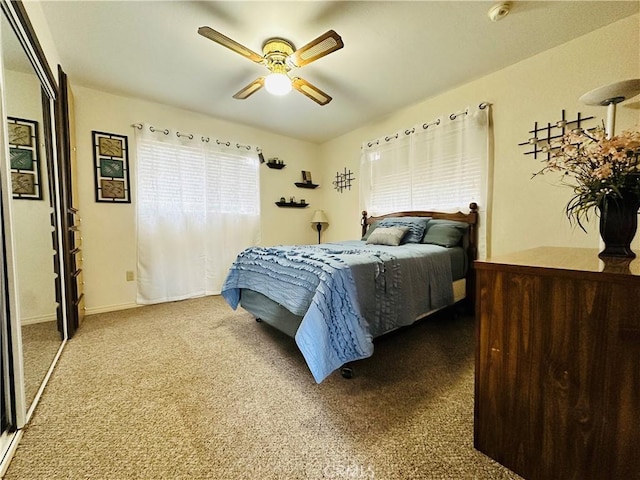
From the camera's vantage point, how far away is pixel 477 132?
2660 mm

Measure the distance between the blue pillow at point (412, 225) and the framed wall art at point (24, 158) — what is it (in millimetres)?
2922

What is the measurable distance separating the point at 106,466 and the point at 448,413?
152 centimetres

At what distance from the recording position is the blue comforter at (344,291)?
1.46 m

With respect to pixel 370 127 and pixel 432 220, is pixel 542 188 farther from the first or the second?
pixel 370 127

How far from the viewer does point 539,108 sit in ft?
7.52

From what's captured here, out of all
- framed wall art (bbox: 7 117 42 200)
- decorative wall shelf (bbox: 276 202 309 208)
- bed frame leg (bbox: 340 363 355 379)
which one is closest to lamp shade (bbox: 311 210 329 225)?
decorative wall shelf (bbox: 276 202 309 208)

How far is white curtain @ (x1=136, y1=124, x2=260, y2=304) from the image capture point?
3.11m

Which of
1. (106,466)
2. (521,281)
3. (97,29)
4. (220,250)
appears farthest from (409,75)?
(106,466)

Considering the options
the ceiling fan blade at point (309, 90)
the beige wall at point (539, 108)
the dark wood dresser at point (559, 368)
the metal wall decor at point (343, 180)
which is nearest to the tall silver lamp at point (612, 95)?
the beige wall at point (539, 108)

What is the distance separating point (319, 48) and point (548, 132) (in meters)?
2.08

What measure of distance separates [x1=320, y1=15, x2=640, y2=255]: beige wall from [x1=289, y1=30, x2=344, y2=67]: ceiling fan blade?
1836 mm

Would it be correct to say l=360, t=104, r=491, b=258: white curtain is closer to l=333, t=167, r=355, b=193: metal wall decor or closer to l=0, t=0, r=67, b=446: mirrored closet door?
l=333, t=167, r=355, b=193: metal wall decor

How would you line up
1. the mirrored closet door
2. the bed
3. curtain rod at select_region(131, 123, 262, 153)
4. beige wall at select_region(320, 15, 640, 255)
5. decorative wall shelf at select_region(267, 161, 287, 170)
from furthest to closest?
decorative wall shelf at select_region(267, 161, 287, 170)
curtain rod at select_region(131, 123, 262, 153)
beige wall at select_region(320, 15, 640, 255)
the bed
the mirrored closet door

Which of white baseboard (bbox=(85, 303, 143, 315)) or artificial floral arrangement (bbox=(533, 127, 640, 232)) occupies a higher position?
artificial floral arrangement (bbox=(533, 127, 640, 232))
